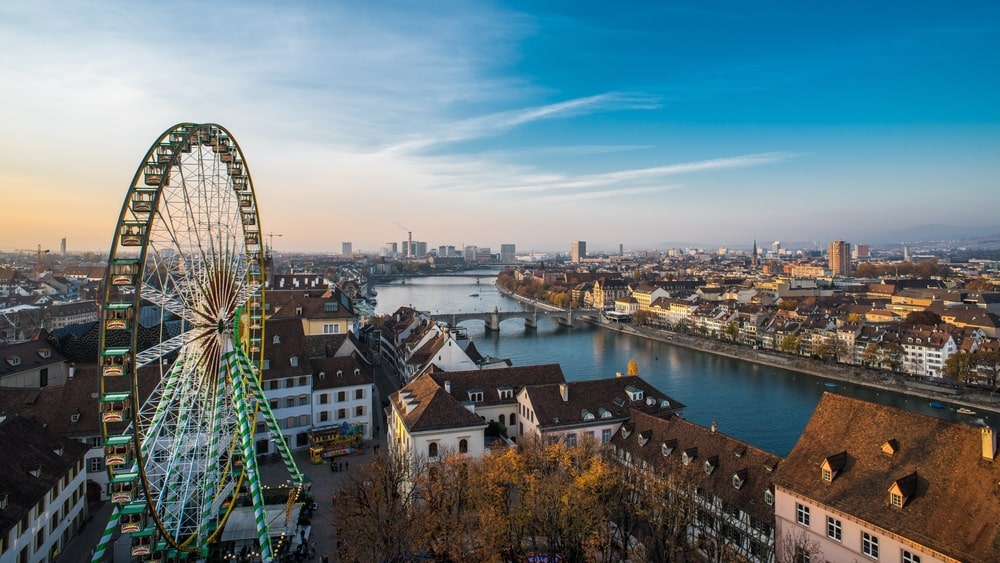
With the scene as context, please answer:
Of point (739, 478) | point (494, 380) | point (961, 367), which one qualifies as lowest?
point (961, 367)

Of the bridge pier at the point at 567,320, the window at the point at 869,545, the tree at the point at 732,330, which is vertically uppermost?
the window at the point at 869,545

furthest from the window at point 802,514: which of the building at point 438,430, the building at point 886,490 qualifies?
the building at point 438,430

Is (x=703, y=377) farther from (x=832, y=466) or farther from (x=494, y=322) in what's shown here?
(x=832, y=466)

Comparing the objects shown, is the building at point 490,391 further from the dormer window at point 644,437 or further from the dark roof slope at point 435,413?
the dormer window at point 644,437

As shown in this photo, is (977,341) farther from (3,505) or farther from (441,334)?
(3,505)

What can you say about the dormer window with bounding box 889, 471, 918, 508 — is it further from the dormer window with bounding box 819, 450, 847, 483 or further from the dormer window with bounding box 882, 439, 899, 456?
the dormer window with bounding box 819, 450, 847, 483

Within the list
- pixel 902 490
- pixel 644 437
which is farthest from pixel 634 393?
pixel 902 490

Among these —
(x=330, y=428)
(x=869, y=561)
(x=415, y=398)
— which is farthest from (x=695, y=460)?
Answer: (x=330, y=428)

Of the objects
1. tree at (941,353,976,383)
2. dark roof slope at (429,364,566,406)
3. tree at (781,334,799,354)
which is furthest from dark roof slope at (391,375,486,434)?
tree at (781,334,799,354)
